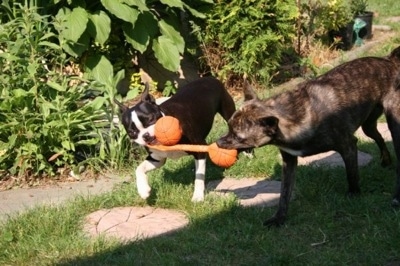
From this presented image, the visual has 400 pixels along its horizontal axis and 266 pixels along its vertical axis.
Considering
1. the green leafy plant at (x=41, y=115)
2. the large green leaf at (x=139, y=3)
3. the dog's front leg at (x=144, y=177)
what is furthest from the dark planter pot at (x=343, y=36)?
the dog's front leg at (x=144, y=177)

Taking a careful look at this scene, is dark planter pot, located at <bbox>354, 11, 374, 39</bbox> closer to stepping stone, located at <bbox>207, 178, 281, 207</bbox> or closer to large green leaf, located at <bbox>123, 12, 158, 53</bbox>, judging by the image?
large green leaf, located at <bbox>123, 12, 158, 53</bbox>

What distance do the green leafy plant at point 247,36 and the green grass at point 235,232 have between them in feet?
10.8

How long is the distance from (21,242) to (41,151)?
1.65 metres

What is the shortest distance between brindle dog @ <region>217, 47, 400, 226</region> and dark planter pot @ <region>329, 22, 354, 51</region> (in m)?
5.74

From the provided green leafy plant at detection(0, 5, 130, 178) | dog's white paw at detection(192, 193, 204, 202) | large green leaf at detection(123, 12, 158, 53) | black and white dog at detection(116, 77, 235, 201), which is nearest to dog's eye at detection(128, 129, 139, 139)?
black and white dog at detection(116, 77, 235, 201)

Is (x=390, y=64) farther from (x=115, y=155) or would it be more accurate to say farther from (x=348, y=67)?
(x=115, y=155)

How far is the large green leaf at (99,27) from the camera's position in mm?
7742

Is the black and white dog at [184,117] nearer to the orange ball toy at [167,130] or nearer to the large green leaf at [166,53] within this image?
the orange ball toy at [167,130]

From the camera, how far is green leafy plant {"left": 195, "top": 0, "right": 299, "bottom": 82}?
336 inches

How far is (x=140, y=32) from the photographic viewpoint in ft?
27.1

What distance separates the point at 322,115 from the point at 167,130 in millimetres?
1186

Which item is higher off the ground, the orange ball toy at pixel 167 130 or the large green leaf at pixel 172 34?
the large green leaf at pixel 172 34

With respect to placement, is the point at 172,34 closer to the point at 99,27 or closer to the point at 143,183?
the point at 99,27

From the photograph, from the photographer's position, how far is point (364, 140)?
263 inches
